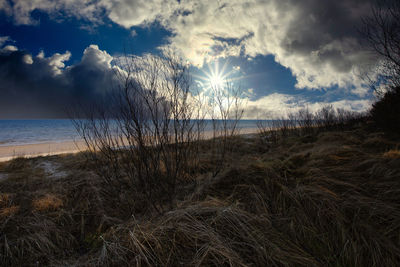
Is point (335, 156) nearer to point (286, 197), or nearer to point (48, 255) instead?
point (286, 197)

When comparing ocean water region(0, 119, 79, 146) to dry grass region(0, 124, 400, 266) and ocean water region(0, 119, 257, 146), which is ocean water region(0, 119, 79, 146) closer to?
ocean water region(0, 119, 257, 146)

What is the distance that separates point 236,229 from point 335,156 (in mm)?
2800

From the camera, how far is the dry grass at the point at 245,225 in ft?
4.14

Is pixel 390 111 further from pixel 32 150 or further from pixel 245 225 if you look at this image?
pixel 32 150

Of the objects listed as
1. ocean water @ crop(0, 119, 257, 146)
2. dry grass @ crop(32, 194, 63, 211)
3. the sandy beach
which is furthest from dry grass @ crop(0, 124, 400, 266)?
the sandy beach

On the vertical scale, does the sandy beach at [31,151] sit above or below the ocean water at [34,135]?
below

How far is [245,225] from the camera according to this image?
150 centimetres

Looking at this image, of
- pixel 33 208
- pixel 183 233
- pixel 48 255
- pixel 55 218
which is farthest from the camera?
pixel 33 208

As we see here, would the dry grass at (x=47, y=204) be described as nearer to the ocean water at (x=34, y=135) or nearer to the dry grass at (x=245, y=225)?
the dry grass at (x=245, y=225)

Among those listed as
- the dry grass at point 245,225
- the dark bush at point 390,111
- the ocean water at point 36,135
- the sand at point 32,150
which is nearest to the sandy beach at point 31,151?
the sand at point 32,150

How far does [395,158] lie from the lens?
7.96 ft

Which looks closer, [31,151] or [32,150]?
[31,151]

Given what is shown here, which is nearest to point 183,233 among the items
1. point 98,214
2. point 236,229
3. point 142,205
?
point 236,229

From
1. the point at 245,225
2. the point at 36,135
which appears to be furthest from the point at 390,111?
the point at 36,135
